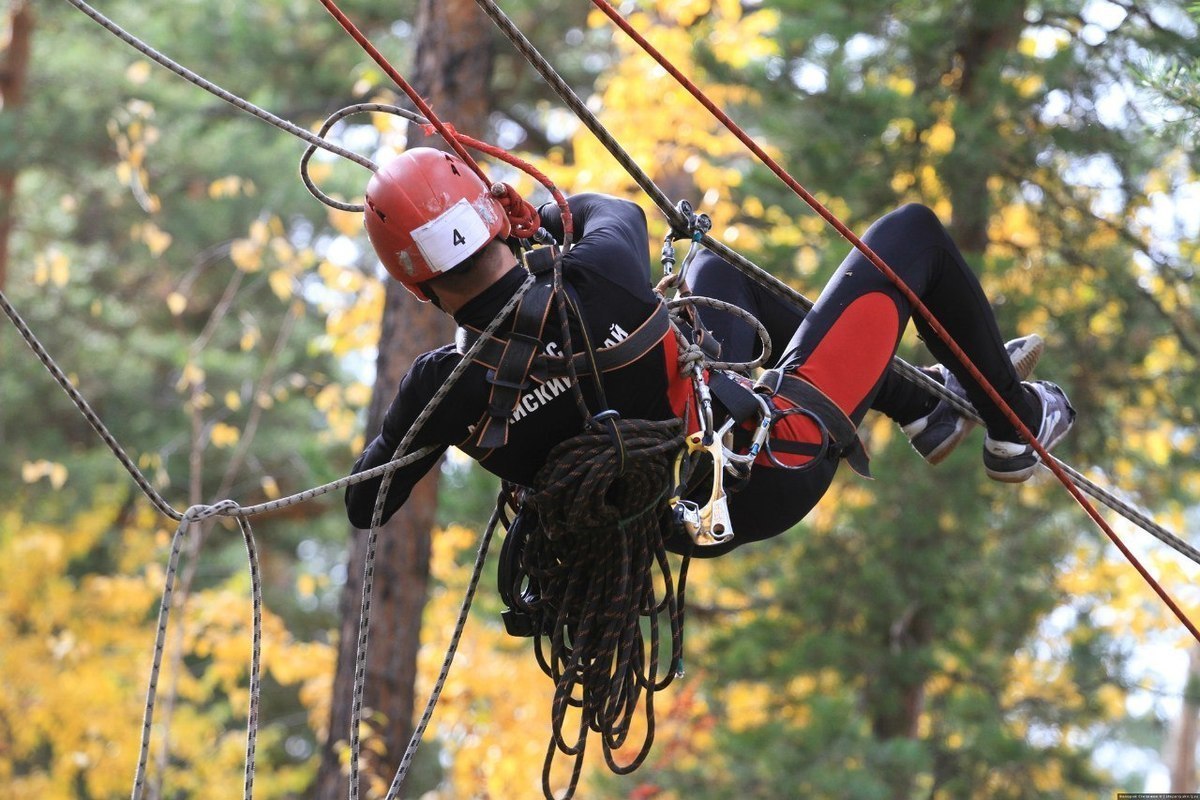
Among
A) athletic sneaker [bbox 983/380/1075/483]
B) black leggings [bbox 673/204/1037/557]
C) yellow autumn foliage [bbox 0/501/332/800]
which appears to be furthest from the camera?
yellow autumn foliage [bbox 0/501/332/800]

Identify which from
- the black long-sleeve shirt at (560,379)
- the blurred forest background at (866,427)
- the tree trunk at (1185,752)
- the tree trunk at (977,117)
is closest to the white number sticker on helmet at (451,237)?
the black long-sleeve shirt at (560,379)

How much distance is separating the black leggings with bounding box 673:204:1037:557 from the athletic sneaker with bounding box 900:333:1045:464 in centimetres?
18

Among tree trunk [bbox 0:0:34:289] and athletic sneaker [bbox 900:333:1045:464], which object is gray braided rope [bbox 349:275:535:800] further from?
tree trunk [bbox 0:0:34:289]

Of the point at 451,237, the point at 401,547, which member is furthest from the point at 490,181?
the point at 401,547

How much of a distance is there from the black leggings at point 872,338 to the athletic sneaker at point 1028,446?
7cm

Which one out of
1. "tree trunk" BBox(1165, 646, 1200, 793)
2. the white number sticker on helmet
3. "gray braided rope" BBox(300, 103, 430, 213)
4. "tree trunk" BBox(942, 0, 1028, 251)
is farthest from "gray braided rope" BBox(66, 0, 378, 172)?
"tree trunk" BBox(1165, 646, 1200, 793)

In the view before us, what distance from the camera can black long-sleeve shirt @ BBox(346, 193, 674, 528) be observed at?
122 inches

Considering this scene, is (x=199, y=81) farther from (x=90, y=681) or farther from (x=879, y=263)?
(x=90, y=681)

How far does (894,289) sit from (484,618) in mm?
6101

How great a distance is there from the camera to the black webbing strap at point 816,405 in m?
3.32

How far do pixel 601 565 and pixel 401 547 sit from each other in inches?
130

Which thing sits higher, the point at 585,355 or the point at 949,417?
the point at 585,355

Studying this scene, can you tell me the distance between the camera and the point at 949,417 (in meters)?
3.80

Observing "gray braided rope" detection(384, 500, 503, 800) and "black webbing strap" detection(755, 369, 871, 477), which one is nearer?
"black webbing strap" detection(755, 369, 871, 477)
